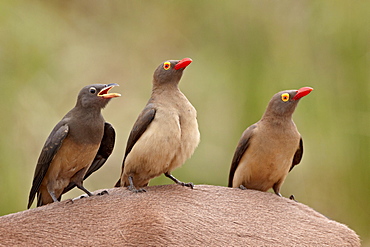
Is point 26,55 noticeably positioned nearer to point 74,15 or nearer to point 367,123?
point 74,15

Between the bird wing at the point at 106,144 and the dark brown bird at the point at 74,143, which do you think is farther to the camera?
the bird wing at the point at 106,144

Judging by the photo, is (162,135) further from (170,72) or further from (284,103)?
(284,103)

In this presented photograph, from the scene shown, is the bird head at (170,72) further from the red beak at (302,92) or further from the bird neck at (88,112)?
the red beak at (302,92)

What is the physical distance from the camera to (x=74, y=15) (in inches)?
134

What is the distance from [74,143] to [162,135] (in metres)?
0.33

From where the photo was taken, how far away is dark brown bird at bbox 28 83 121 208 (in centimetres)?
200

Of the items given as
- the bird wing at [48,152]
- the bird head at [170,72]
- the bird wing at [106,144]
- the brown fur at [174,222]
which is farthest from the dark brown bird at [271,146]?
the bird wing at [48,152]

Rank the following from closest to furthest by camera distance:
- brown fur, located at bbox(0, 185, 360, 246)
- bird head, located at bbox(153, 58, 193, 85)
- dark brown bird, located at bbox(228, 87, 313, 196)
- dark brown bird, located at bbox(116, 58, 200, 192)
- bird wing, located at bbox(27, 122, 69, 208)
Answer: brown fur, located at bbox(0, 185, 360, 246), bird wing, located at bbox(27, 122, 69, 208), dark brown bird, located at bbox(116, 58, 200, 192), bird head, located at bbox(153, 58, 193, 85), dark brown bird, located at bbox(228, 87, 313, 196)

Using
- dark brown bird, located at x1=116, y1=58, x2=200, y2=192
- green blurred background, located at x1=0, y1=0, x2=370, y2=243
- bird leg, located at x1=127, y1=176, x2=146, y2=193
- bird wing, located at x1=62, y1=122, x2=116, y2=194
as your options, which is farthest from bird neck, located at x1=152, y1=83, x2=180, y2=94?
green blurred background, located at x1=0, y1=0, x2=370, y2=243

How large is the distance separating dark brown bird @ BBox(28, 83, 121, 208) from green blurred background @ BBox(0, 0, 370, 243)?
3.21 ft

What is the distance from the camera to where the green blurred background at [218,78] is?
10.1 feet

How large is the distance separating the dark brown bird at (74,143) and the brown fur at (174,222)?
0.15 m

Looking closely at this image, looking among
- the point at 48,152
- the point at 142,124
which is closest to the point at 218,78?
the point at 142,124

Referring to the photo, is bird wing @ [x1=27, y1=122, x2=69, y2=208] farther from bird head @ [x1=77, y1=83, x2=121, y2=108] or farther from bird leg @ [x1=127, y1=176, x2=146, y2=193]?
bird leg @ [x1=127, y1=176, x2=146, y2=193]
